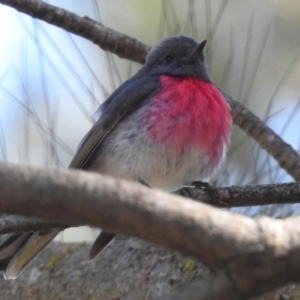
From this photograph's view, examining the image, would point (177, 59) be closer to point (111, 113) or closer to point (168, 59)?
point (168, 59)

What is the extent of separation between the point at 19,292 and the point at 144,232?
7.85 ft

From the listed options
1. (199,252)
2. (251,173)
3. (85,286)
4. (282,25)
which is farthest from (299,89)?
(199,252)

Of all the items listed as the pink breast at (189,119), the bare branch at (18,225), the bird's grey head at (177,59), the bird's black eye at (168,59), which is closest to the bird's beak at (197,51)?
the bird's grey head at (177,59)

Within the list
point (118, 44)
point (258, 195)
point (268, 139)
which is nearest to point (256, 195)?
point (258, 195)

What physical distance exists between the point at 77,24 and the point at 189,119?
981 millimetres

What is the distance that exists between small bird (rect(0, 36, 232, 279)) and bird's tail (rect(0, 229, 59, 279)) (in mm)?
27

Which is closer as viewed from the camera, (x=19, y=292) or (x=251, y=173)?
(x=19, y=292)

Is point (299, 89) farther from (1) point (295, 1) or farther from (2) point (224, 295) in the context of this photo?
(2) point (224, 295)

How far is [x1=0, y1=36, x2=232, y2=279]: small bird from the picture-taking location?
373 centimetres

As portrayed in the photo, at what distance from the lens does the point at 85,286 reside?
11.0ft

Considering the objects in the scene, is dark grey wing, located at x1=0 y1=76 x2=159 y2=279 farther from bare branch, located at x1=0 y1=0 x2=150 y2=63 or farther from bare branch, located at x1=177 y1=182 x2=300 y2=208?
bare branch, located at x1=177 y1=182 x2=300 y2=208

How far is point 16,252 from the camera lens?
3246 mm

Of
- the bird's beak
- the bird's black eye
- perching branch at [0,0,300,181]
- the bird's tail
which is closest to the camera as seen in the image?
the bird's tail

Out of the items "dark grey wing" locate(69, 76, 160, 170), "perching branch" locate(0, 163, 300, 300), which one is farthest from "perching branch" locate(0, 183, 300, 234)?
"perching branch" locate(0, 163, 300, 300)
